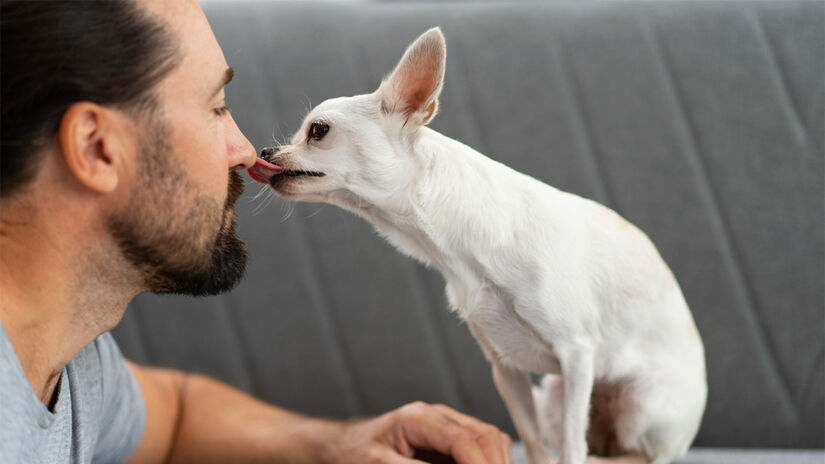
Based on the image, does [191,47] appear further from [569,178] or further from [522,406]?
[569,178]

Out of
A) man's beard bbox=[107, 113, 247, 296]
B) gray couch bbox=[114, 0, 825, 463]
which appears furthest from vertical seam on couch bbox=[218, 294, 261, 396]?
man's beard bbox=[107, 113, 247, 296]

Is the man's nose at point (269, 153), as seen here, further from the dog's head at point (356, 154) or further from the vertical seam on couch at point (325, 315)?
the vertical seam on couch at point (325, 315)

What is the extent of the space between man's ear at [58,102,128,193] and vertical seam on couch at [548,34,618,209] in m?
1.04

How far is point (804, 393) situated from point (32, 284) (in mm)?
1392

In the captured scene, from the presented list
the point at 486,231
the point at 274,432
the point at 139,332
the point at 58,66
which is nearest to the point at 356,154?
the point at 486,231

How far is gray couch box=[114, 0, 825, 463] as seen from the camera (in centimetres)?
150

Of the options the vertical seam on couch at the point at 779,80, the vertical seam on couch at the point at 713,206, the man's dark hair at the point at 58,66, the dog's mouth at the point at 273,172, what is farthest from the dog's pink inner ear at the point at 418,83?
the vertical seam on couch at the point at 779,80

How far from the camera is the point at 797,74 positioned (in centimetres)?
150

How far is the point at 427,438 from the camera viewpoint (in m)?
0.91

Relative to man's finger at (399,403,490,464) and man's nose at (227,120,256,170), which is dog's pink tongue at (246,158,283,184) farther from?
man's finger at (399,403,490,464)

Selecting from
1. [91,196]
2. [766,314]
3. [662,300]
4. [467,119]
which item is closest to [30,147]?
[91,196]

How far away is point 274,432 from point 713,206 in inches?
37.6

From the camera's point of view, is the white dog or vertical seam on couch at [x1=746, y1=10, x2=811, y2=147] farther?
vertical seam on couch at [x1=746, y1=10, x2=811, y2=147]

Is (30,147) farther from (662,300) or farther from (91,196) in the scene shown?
(662,300)
